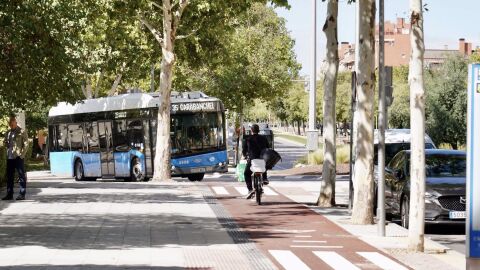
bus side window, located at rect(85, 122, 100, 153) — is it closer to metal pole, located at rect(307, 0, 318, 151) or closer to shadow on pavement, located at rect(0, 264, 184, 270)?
metal pole, located at rect(307, 0, 318, 151)

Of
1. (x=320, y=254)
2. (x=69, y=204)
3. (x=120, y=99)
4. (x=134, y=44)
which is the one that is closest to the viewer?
(x=320, y=254)

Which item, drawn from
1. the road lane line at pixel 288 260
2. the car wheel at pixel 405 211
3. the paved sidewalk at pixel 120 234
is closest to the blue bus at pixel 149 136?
the paved sidewalk at pixel 120 234

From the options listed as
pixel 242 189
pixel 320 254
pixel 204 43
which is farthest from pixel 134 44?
pixel 320 254

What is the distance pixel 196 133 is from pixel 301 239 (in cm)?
2101

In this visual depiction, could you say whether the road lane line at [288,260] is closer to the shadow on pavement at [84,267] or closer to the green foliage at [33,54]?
the shadow on pavement at [84,267]

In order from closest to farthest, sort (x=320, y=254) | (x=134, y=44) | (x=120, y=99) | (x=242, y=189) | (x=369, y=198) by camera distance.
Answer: (x=320, y=254), (x=369, y=198), (x=242, y=189), (x=120, y=99), (x=134, y=44)

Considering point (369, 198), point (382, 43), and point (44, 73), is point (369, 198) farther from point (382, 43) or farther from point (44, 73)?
point (44, 73)

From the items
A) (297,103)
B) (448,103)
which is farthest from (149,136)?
(297,103)

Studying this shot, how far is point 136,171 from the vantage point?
1483 inches

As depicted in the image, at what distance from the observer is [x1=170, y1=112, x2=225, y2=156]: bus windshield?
3703 centimetres

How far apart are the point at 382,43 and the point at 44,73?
6.99 m

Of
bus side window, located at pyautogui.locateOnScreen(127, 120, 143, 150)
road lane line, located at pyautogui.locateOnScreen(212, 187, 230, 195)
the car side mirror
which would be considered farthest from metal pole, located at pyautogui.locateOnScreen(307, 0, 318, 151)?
the car side mirror

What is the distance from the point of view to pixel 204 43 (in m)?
39.1

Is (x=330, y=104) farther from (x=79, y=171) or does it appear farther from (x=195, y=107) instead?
(x=79, y=171)
